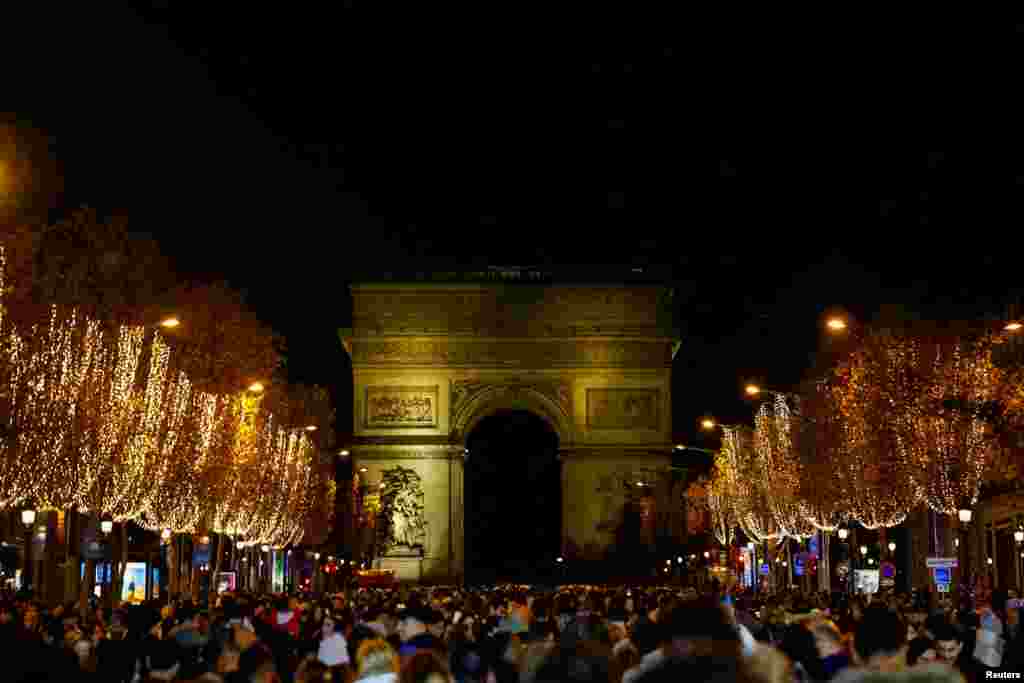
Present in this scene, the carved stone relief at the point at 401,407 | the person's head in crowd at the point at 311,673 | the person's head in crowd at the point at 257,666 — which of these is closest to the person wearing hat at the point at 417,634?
the person's head in crowd at the point at 311,673

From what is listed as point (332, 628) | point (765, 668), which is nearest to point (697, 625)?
point (765, 668)

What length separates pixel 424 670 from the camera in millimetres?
9828

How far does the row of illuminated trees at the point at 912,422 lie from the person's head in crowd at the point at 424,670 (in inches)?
1250

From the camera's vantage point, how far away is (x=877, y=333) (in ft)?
184

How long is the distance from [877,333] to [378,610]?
3016cm

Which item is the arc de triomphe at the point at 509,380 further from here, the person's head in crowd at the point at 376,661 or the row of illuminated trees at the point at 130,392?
the person's head in crowd at the point at 376,661

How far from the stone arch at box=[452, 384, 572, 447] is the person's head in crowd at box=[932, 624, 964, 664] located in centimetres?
8531

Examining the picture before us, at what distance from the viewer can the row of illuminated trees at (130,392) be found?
4312 centimetres

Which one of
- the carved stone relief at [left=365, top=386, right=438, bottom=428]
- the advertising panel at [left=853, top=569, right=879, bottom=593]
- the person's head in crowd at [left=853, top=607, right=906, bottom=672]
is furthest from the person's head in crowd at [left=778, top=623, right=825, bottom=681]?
the carved stone relief at [left=365, top=386, right=438, bottom=428]

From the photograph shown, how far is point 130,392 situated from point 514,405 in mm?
58415

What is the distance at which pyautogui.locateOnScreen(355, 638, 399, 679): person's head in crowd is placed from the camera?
12.4 metres

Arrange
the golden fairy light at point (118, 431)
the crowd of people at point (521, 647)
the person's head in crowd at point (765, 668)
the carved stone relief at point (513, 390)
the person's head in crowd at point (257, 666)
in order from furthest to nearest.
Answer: the carved stone relief at point (513, 390) → the golden fairy light at point (118, 431) → the person's head in crowd at point (257, 666) → the crowd of people at point (521, 647) → the person's head in crowd at point (765, 668)

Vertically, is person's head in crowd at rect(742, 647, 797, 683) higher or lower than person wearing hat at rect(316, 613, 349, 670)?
higher

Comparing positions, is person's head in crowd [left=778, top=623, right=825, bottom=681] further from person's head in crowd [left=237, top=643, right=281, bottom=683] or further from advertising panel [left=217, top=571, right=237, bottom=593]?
advertising panel [left=217, top=571, right=237, bottom=593]
